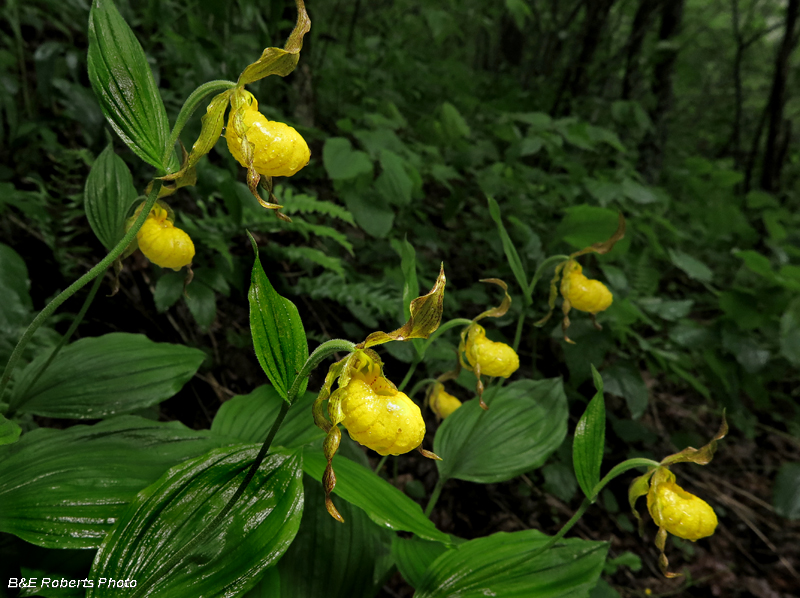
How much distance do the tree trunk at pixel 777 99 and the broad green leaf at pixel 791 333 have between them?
3118mm

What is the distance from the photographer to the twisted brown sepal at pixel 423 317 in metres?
0.68

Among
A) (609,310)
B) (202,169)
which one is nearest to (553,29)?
(609,310)

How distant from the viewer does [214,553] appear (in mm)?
913

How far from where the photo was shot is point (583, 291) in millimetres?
1638

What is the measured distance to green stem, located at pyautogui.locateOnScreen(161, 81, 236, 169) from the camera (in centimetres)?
84

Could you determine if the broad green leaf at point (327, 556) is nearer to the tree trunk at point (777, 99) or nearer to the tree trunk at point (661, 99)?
the tree trunk at point (661, 99)

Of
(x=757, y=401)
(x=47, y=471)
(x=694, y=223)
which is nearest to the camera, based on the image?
(x=47, y=471)

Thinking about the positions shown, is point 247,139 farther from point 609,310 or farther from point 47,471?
point 609,310

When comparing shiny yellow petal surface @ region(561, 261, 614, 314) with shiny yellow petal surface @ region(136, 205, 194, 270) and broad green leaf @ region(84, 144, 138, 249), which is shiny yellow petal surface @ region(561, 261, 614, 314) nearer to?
shiny yellow petal surface @ region(136, 205, 194, 270)

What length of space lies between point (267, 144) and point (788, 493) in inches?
108

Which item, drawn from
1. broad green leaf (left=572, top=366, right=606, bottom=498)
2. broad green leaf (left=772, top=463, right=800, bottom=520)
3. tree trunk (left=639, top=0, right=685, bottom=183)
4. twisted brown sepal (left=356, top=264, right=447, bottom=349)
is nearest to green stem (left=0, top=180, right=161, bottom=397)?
twisted brown sepal (left=356, top=264, right=447, bottom=349)

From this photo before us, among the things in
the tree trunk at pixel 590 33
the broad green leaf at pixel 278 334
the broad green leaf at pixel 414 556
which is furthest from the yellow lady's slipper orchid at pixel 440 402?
the tree trunk at pixel 590 33

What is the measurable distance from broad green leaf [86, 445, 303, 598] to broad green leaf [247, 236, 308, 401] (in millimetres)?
248

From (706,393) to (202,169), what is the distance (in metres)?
2.54
